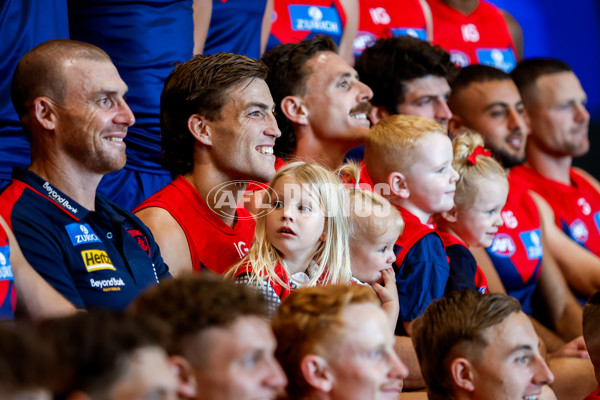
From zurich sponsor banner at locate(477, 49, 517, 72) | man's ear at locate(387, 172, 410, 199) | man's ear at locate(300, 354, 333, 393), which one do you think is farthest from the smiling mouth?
zurich sponsor banner at locate(477, 49, 517, 72)

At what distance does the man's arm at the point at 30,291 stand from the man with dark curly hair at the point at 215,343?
503mm

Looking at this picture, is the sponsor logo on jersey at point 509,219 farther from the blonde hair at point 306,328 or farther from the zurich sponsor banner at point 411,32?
the blonde hair at point 306,328

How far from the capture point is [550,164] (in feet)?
14.0

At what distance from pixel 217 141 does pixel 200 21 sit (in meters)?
0.86

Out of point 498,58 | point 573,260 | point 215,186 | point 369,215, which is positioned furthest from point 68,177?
point 498,58

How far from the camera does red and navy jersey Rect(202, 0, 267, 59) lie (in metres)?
3.37

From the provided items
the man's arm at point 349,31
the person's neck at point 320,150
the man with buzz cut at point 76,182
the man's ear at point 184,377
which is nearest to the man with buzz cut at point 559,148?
the man's arm at point 349,31

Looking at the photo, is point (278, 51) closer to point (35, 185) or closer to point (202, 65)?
point (202, 65)

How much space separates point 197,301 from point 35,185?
2.79 ft

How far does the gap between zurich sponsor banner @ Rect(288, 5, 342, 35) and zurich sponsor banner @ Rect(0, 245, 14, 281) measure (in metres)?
2.18

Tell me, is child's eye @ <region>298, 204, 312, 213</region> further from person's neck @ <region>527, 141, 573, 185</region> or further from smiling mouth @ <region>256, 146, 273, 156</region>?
person's neck @ <region>527, 141, 573, 185</region>

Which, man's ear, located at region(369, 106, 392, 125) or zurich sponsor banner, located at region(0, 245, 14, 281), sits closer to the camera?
zurich sponsor banner, located at region(0, 245, 14, 281)

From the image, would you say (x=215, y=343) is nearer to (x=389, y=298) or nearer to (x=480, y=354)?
(x=480, y=354)

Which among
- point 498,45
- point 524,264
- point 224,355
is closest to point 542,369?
point 224,355
